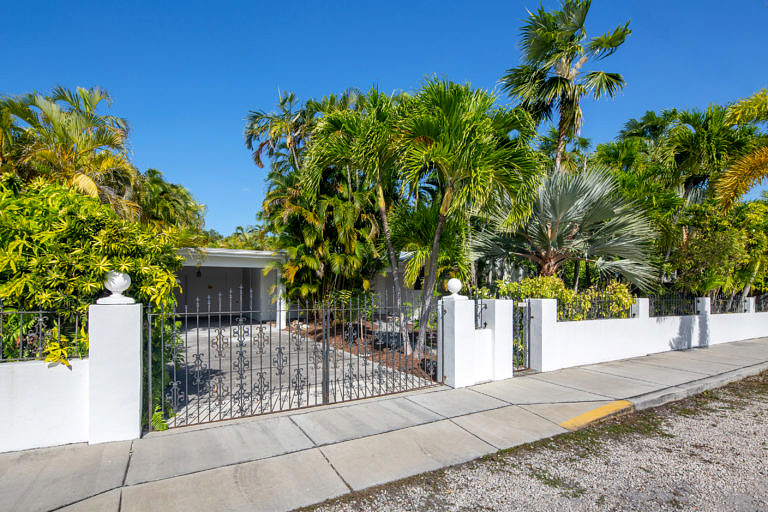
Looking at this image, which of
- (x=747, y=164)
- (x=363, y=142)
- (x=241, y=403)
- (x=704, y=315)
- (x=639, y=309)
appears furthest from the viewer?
(x=704, y=315)

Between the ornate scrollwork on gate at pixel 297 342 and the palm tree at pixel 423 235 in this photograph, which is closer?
the ornate scrollwork on gate at pixel 297 342

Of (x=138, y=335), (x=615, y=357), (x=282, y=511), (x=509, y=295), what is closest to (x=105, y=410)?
(x=138, y=335)

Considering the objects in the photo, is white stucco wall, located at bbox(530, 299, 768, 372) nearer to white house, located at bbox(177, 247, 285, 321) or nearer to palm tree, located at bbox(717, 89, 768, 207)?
palm tree, located at bbox(717, 89, 768, 207)

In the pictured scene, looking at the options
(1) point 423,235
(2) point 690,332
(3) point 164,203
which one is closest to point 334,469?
(1) point 423,235

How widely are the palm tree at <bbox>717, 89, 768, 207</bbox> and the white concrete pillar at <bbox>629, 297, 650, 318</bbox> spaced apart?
267cm

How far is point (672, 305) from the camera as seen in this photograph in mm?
10453

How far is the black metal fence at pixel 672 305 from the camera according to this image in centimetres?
993

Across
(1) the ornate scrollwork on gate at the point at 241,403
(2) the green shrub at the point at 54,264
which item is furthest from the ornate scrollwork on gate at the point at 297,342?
(2) the green shrub at the point at 54,264

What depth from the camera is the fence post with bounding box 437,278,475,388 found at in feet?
20.9

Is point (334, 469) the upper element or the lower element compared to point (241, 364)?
lower

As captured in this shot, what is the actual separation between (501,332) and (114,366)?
5408 millimetres

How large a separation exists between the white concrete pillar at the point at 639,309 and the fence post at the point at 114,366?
9794mm

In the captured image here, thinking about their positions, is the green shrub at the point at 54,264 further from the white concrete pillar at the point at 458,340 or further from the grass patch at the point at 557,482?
the grass patch at the point at 557,482

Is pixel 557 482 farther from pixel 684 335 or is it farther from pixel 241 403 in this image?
pixel 684 335
